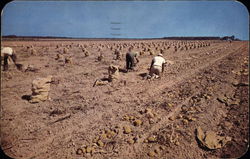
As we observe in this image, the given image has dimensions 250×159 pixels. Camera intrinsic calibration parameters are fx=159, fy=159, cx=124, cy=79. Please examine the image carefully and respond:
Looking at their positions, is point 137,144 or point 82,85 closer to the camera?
point 137,144

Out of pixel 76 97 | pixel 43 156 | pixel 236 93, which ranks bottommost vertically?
pixel 43 156

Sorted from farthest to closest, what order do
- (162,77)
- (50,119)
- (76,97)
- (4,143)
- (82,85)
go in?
(162,77) → (82,85) → (76,97) → (50,119) → (4,143)

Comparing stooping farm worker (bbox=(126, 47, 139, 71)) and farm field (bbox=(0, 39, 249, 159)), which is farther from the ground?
stooping farm worker (bbox=(126, 47, 139, 71))

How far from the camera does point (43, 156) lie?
287cm

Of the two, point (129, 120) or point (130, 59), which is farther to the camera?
point (130, 59)

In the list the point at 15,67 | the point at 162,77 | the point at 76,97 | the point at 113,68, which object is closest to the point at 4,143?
the point at 76,97

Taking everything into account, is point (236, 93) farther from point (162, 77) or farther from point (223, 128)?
point (162, 77)

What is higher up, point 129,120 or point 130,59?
point 130,59

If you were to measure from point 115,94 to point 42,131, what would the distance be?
91.3 inches

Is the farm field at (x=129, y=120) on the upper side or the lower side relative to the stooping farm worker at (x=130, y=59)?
lower

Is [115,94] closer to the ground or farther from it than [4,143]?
farther from it

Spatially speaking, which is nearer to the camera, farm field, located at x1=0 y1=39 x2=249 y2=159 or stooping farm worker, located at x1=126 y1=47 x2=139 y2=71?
farm field, located at x1=0 y1=39 x2=249 y2=159

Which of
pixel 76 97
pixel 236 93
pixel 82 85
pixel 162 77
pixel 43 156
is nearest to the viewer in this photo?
pixel 43 156

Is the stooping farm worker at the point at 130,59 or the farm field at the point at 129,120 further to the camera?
the stooping farm worker at the point at 130,59
